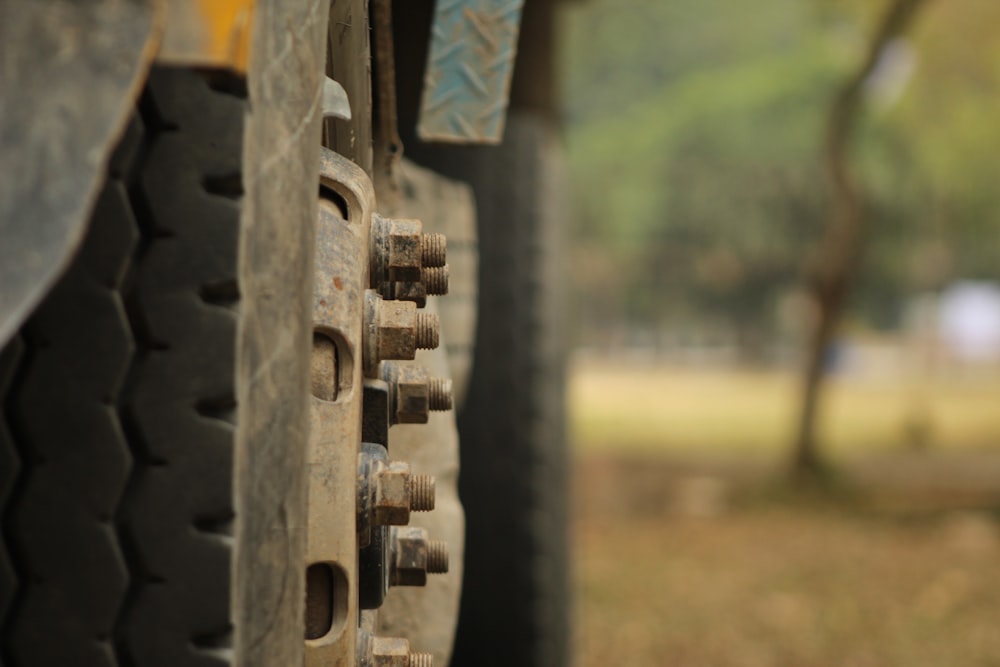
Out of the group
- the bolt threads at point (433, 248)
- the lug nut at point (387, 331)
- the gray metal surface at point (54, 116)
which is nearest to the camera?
the gray metal surface at point (54, 116)

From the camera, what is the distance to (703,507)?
32.2 feet

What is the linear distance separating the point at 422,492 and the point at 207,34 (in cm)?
60

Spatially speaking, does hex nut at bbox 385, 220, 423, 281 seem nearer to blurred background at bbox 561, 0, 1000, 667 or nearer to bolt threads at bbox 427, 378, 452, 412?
bolt threads at bbox 427, 378, 452, 412

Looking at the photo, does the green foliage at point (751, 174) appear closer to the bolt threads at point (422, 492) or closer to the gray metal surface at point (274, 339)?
the bolt threads at point (422, 492)

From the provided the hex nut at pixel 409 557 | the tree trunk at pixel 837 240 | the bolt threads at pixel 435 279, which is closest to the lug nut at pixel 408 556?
the hex nut at pixel 409 557

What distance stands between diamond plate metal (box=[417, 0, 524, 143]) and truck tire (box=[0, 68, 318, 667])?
89 cm

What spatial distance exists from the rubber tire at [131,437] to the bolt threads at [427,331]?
0.42 metres

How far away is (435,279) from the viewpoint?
1.51 m

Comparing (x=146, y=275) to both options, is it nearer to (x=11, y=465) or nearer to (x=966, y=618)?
(x=11, y=465)

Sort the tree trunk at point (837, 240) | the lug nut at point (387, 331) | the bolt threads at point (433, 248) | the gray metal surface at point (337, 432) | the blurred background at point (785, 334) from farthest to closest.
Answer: the tree trunk at point (837, 240) → the blurred background at point (785, 334) → the bolt threads at point (433, 248) → the lug nut at point (387, 331) → the gray metal surface at point (337, 432)

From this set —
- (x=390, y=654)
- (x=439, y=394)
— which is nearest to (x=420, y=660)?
(x=390, y=654)

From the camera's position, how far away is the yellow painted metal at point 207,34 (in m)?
0.95

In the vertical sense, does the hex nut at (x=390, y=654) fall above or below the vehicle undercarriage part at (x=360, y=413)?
below

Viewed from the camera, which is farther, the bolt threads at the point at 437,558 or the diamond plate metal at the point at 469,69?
the diamond plate metal at the point at 469,69
